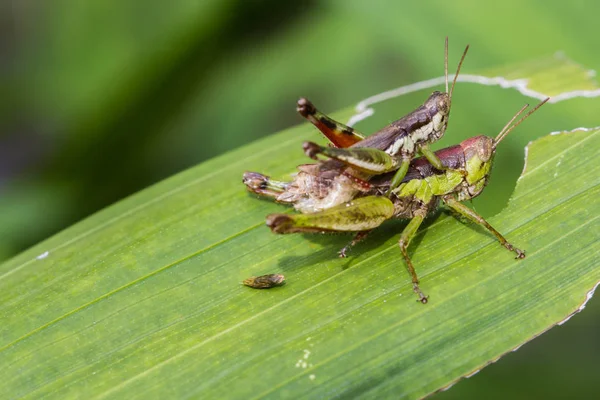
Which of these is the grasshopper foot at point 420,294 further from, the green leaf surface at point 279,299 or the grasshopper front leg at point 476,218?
the grasshopper front leg at point 476,218

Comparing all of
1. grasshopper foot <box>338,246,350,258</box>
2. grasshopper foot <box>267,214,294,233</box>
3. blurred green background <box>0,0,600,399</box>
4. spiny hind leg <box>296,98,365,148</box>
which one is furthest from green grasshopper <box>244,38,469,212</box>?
blurred green background <box>0,0,600,399</box>

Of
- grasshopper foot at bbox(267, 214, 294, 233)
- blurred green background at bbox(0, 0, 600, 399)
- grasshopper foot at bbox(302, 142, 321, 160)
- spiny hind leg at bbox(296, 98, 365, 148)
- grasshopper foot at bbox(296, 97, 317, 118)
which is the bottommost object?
blurred green background at bbox(0, 0, 600, 399)

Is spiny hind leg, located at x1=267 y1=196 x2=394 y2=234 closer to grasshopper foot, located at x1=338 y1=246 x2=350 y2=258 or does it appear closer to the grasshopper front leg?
grasshopper foot, located at x1=338 y1=246 x2=350 y2=258

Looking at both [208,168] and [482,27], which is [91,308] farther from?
[482,27]

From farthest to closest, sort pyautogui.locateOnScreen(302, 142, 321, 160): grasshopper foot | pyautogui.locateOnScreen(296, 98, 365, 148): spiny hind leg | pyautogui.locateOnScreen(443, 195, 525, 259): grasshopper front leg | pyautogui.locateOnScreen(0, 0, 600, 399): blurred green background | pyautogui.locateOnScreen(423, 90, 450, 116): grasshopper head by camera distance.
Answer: pyautogui.locateOnScreen(0, 0, 600, 399): blurred green background < pyautogui.locateOnScreen(423, 90, 450, 116): grasshopper head < pyautogui.locateOnScreen(296, 98, 365, 148): spiny hind leg < pyautogui.locateOnScreen(443, 195, 525, 259): grasshopper front leg < pyautogui.locateOnScreen(302, 142, 321, 160): grasshopper foot

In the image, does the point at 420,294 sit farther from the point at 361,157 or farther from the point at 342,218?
the point at 361,157

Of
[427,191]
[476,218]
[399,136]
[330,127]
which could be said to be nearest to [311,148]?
[330,127]

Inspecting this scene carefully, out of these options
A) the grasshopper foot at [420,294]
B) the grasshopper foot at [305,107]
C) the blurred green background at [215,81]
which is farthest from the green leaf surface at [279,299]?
the blurred green background at [215,81]
